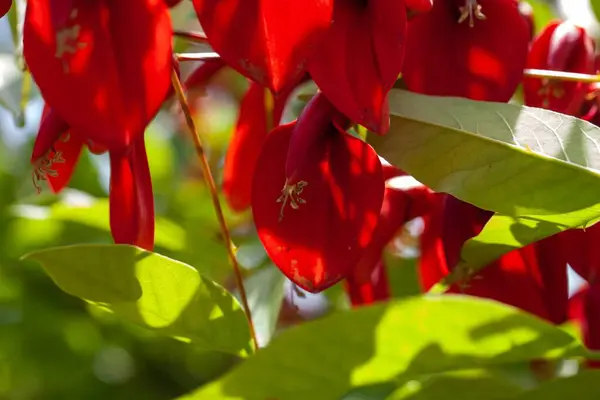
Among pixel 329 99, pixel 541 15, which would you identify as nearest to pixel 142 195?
pixel 329 99

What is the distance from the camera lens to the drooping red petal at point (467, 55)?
2.07 ft

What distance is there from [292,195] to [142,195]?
0.09 meters

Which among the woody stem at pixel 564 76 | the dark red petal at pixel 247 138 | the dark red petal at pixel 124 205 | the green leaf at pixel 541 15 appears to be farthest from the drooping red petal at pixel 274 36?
the green leaf at pixel 541 15

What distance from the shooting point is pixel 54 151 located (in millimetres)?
600

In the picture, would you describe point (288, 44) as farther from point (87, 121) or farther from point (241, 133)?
point (241, 133)

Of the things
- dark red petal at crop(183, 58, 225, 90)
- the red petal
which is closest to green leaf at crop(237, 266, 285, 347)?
the red petal

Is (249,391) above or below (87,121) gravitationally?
below

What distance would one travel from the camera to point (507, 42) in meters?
0.64

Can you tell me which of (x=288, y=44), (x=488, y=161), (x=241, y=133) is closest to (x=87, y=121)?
(x=288, y=44)

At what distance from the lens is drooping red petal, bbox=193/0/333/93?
0.51 metres

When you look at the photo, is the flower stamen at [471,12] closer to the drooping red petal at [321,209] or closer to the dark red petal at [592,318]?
the drooping red petal at [321,209]

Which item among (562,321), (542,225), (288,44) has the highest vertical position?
(288,44)

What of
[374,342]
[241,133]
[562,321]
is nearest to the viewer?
[374,342]

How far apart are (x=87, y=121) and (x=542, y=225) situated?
282mm
